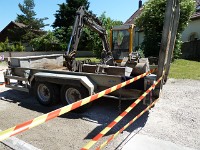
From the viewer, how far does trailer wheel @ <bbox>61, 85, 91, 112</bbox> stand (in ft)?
17.6

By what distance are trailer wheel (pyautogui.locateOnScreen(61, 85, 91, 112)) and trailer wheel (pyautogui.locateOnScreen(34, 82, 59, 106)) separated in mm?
270

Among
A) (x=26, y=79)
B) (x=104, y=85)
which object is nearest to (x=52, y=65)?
(x=26, y=79)

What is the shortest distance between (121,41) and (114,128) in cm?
847

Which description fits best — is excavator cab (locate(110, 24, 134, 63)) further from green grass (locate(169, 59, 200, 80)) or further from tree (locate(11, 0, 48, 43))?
tree (locate(11, 0, 48, 43))

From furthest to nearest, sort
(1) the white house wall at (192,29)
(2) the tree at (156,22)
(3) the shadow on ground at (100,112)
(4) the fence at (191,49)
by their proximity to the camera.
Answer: (1) the white house wall at (192,29) → (4) the fence at (191,49) → (2) the tree at (156,22) → (3) the shadow on ground at (100,112)

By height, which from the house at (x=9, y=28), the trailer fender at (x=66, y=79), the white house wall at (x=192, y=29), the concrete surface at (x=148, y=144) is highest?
the house at (x=9, y=28)

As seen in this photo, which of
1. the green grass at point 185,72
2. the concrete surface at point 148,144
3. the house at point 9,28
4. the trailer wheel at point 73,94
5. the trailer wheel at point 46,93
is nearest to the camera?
the concrete surface at point 148,144

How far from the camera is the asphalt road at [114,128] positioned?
3969 mm

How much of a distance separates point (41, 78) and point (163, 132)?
368 centimetres

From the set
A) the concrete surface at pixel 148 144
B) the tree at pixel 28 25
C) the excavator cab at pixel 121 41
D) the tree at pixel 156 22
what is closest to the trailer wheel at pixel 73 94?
the concrete surface at pixel 148 144

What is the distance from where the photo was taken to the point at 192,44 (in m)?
19.7

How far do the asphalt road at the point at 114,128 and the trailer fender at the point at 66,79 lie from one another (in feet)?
2.68

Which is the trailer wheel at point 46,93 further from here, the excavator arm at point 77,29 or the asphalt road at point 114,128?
the excavator arm at point 77,29

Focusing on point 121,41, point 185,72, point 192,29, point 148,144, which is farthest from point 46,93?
point 192,29
